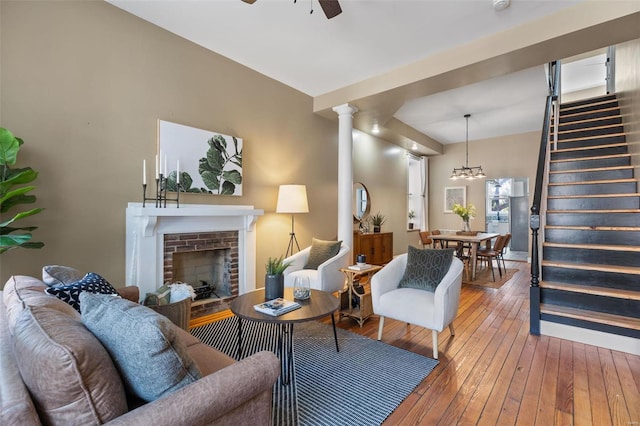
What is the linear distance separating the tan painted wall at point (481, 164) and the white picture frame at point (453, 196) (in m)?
0.09

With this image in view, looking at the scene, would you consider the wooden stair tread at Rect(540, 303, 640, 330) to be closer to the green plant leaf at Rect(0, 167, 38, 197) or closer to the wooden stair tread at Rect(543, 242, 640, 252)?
the wooden stair tread at Rect(543, 242, 640, 252)

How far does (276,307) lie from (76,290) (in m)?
1.18

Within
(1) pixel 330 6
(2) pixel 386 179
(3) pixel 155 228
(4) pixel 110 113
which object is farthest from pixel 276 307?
(2) pixel 386 179

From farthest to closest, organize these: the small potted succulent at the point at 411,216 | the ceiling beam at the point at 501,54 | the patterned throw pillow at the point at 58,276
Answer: the small potted succulent at the point at 411,216
the ceiling beam at the point at 501,54
the patterned throw pillow at the point at 58,276

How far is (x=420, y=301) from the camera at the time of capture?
259 cm

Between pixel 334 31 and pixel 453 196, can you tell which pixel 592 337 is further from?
pixel 453 196

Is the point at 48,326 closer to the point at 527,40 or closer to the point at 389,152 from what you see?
the point at 527,40

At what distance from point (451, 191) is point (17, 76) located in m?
8.58

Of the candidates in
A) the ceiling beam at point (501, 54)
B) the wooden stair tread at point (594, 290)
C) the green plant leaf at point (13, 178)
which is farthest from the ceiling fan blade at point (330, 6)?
the wooden stair tread at point (594, 290)

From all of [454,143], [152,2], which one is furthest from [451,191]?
[152,2]

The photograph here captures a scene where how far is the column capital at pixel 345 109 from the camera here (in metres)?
4.65

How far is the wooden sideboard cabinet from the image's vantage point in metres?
5.70

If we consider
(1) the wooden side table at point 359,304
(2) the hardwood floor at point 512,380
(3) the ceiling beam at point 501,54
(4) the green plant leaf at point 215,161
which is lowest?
(2) the hardwood floor at point 512,380

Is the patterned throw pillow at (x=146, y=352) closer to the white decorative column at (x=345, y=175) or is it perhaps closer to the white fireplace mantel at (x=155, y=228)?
the white fireplace mantel at (x=155, y=228)
